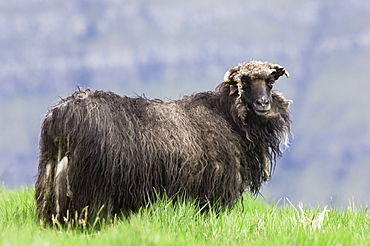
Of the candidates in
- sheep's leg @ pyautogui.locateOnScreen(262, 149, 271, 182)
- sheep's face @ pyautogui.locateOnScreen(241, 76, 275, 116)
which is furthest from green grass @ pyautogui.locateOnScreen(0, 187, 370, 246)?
sheep's face @ pyautogui.locateOnScreen(241, 76, 275, 116)

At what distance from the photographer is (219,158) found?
676 centimetres

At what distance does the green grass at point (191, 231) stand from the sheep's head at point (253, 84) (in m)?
1.48

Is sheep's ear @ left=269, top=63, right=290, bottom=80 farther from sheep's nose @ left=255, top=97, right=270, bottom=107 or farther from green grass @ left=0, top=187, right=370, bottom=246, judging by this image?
green grass @ left=0, top=187, right=370, bottom=246

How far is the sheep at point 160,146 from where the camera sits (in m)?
5.97

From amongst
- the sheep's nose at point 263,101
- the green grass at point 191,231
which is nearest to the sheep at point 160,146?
the sheep's nose at point 263,101

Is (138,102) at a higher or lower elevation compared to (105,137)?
higher

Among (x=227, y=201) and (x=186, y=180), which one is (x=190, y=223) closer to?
(x=186, y=180)

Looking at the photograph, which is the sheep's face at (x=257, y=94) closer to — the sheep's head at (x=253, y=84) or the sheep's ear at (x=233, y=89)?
the sheep's head at (x=253, y=84)

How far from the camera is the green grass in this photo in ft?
14.4

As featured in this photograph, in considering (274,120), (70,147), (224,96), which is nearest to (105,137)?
(70,147)

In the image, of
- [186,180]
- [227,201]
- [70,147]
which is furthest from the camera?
[227,201]

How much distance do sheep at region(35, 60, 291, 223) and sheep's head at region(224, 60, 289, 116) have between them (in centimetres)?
1

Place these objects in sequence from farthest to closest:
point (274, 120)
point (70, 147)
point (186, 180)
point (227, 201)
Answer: point (274, 120), point (227, 201), point (186, 180), point (70, 147)

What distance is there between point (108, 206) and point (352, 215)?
3.22 metres
